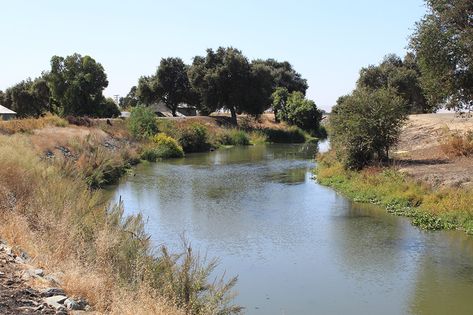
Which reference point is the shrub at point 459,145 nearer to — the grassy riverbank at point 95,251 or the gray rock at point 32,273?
the grassy riverbank at point 95,251

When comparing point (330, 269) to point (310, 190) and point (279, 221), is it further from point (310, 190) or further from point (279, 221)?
point (310, 190)

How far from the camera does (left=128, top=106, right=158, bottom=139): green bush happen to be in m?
48.6

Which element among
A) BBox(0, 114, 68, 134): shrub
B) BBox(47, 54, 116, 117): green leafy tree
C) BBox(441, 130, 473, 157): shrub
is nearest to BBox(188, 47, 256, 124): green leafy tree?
BBox(47, 54, 116, 117): green leafy tree

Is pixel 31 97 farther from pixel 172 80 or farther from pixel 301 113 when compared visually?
pixel 301 113

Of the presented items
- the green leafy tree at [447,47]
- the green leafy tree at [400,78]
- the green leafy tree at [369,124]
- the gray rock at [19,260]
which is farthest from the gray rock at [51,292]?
the green leafy tree at [400,78]

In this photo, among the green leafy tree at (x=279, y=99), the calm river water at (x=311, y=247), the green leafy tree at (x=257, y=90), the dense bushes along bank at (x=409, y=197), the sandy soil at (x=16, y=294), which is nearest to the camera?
the sandy soil at (x=16, y=294)

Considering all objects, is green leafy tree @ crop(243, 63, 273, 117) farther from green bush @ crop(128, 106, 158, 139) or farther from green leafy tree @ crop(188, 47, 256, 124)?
green bush @ crop(128, 106, 158, 139)

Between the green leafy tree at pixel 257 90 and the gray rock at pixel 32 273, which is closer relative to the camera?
the gray rock at pixel 32 273

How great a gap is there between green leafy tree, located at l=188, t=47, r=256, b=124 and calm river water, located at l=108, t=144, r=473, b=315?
41.4 meters

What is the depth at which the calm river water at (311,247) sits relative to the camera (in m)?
11.6

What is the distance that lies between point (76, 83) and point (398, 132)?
47.7 metres

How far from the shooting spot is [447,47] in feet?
70.4

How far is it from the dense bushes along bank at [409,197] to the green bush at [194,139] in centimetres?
2641

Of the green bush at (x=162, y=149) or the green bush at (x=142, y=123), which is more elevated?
the green bush at (x=142, y=123)
